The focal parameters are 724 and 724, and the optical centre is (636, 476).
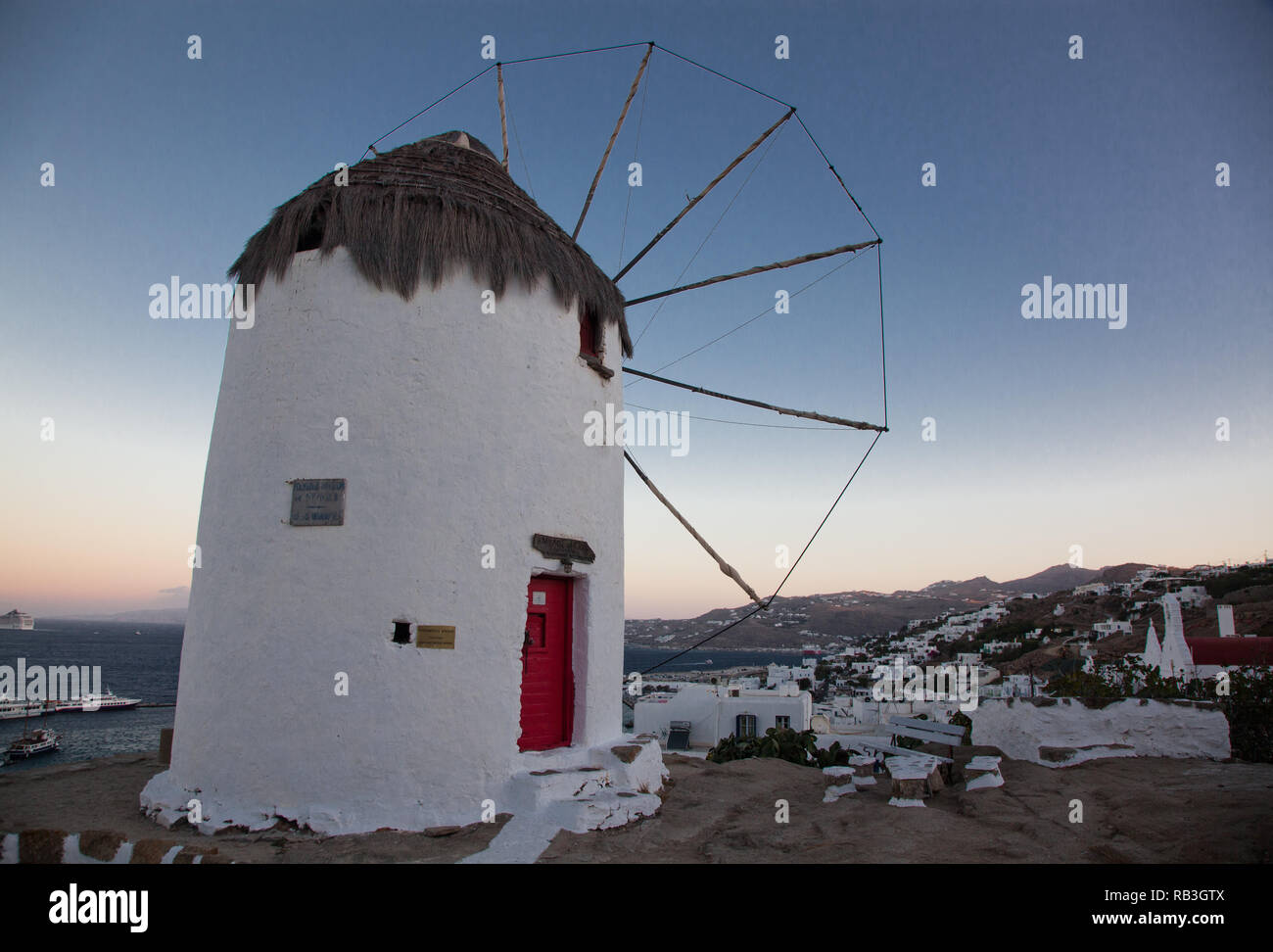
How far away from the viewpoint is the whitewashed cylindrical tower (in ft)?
19.2

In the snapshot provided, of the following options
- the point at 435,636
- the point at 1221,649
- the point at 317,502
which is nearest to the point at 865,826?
the point at 435,636

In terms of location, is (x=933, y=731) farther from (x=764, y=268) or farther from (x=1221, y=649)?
(x=1221, y=649)

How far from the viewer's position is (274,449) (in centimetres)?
639

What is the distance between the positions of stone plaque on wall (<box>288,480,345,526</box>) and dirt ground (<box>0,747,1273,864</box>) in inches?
94.8

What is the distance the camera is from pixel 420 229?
262 inches

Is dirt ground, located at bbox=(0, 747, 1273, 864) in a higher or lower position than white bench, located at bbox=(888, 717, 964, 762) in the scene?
higher

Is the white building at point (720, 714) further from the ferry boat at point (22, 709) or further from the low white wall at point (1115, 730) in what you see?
the ferry boat at point (22, 709)

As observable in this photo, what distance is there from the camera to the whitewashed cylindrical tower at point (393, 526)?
19.2 feet

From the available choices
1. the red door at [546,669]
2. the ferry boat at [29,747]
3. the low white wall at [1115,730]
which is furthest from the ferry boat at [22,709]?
the low white wall at [1115,730]

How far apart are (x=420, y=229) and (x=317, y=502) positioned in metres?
2.65

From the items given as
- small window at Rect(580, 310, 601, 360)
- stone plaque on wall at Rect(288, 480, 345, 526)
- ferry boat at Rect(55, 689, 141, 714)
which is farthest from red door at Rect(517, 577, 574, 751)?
ferry boat at Rect(55, 689, 141, 714)

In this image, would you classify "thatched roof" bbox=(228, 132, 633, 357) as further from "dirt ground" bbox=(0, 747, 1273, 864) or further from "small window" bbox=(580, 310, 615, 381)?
"dirt ground" bbox=(0, 747, 1273, 864)
